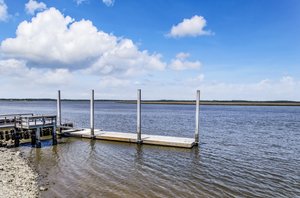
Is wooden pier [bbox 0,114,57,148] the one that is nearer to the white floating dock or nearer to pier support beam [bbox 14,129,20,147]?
pier support beam [bbox 14,129,20,147]

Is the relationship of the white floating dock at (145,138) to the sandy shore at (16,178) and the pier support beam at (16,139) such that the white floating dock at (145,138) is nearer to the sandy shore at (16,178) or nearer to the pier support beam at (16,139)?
the pier support beam at (16,139)

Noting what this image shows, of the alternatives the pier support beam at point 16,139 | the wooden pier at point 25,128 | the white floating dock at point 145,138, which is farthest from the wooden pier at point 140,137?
the pier support beam at point 16,139

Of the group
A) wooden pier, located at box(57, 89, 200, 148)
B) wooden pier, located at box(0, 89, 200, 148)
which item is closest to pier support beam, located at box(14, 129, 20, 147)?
wooden pier, located at box(0, 89, 200, 148)

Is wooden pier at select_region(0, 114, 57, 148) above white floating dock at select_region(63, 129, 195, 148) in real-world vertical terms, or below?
above

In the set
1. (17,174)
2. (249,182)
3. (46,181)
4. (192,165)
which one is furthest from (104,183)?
(249,182)

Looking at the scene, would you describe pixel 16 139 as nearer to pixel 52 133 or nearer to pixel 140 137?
pixel 52 133

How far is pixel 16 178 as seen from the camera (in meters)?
11.8

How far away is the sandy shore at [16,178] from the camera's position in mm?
9961

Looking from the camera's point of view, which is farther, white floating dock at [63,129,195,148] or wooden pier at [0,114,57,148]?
white floating dock at [63,129,195,148]

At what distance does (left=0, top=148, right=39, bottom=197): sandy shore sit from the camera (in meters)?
9.96

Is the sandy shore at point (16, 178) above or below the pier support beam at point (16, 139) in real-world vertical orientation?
below

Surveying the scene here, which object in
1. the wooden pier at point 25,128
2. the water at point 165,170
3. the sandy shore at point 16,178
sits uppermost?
the wooden pier at point 25,128

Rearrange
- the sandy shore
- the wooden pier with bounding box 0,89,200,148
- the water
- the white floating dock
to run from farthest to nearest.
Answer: the white floating dock
the wooden pier with bounding box 0,89,200,148
the water
the sandy shore

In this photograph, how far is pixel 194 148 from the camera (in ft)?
65.7
